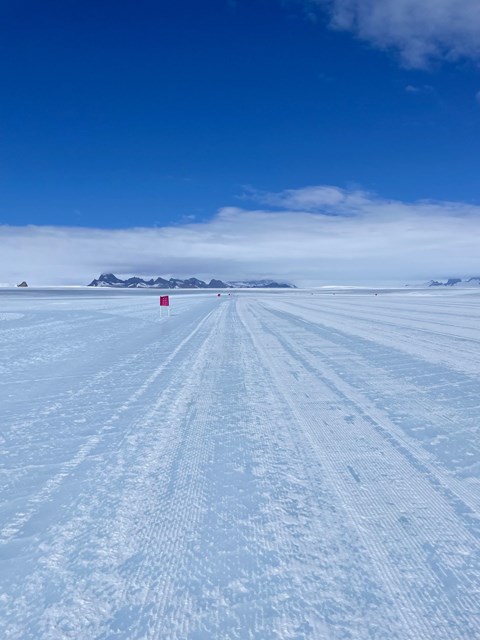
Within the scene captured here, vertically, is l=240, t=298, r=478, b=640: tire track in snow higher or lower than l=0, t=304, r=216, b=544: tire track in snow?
lower

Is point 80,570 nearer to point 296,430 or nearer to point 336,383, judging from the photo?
point 296,430

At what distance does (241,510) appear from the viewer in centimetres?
259

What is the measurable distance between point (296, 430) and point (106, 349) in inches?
252

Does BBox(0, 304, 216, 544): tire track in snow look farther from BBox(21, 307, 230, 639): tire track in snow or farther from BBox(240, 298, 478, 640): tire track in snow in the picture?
BBox(240, 298, 478, 640): tire track in snow

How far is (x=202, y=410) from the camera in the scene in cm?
464

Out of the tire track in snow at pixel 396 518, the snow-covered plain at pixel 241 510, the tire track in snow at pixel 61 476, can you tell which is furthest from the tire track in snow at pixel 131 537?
the tire track in snow at pixel 396 518

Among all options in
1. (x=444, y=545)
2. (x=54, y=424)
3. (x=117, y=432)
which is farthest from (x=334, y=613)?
(x=54, y=424)

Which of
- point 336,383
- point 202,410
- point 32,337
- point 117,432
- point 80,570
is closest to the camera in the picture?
point 80,570

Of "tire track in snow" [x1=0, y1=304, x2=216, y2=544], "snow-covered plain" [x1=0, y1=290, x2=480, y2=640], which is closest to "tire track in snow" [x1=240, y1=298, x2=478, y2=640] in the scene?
"snow-covered plain" [x1=0, y1=290, x2=480, y2=640]

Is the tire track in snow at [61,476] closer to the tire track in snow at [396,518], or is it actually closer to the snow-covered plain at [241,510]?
the snow-covered plain at [241,510]

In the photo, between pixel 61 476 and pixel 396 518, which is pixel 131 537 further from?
pixel 396 518

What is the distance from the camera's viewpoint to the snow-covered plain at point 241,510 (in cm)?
179

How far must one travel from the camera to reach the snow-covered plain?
179 cm

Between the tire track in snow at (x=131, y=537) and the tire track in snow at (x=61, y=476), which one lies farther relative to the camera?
the tire track in snow at (x=61, y=476)
